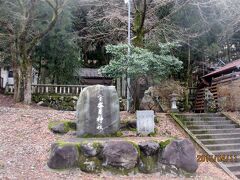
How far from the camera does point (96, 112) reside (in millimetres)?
8797

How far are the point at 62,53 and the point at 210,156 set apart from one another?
42.7 feet

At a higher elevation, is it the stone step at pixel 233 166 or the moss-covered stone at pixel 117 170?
the moss-covered stone at pixel 117 170

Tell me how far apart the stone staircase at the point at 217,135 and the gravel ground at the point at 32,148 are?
57 cm

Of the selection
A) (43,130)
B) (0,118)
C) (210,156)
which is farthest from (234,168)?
(0,118)

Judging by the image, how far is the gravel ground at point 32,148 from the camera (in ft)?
22.0

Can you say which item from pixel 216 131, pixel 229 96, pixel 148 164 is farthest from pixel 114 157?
pixel 229 96

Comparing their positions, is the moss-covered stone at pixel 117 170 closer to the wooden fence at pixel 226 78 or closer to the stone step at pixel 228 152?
the stone step at pixel 228 152

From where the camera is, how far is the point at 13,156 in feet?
24.6

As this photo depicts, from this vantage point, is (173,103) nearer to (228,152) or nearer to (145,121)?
(145,121)

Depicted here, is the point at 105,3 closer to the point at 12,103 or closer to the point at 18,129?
the point at 12,103

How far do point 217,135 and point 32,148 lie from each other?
646 cm

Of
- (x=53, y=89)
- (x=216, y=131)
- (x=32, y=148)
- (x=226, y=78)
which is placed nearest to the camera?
(x=32, y=148)
